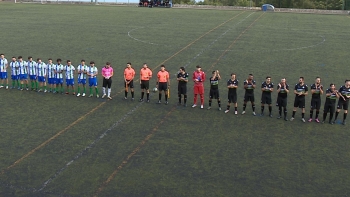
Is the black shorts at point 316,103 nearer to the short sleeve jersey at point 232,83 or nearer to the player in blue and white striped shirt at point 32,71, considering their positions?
the short sleeve jersey at point 232,83

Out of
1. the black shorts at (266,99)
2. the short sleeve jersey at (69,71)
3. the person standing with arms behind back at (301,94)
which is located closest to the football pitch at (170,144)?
the person standing with arms behind back at (301,94)

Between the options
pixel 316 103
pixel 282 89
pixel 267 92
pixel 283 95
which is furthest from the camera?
pixel 267 92

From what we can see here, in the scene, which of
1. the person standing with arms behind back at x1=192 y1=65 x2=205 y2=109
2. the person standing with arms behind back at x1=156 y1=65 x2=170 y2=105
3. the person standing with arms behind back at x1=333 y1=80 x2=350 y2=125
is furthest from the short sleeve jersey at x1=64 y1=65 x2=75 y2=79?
the person standing with arms behind back at x1=333 y1=80 x2=350 y2=125

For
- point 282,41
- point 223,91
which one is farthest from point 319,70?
point 282,41

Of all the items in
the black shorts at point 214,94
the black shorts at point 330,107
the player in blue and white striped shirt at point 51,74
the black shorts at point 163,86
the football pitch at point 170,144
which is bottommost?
the football pitch at point 170,144

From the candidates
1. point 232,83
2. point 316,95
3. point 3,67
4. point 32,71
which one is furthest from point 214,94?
point 3,67

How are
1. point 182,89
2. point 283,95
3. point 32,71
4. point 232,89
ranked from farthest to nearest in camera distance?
1. point 32,71
2. point 182,89
3. point 232,89
4. point 283,95

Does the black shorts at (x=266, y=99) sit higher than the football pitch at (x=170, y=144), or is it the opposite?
the black shorts at (x=266, y=99)

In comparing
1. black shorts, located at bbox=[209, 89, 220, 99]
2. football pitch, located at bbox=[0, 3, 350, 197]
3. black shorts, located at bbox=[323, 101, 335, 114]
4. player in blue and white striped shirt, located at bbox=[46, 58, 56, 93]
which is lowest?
football pitch, located at bbox=[0, 3, 350, 197]

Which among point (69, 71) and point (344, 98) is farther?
point (69, 71)

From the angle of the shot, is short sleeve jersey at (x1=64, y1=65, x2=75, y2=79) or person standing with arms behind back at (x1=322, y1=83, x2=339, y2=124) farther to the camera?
short sleeve jersey at (x1=64, y1=65, x2=75, y2=79)

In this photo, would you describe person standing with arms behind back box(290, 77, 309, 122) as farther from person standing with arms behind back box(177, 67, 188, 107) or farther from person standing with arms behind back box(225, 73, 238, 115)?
person standing with arms behind back box(177, 67, 188, 107)

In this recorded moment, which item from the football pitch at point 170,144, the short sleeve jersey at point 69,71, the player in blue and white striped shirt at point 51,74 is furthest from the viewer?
the player in blue and white striped shirt at point 51,74

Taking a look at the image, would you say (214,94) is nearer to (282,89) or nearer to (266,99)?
(266,99)
